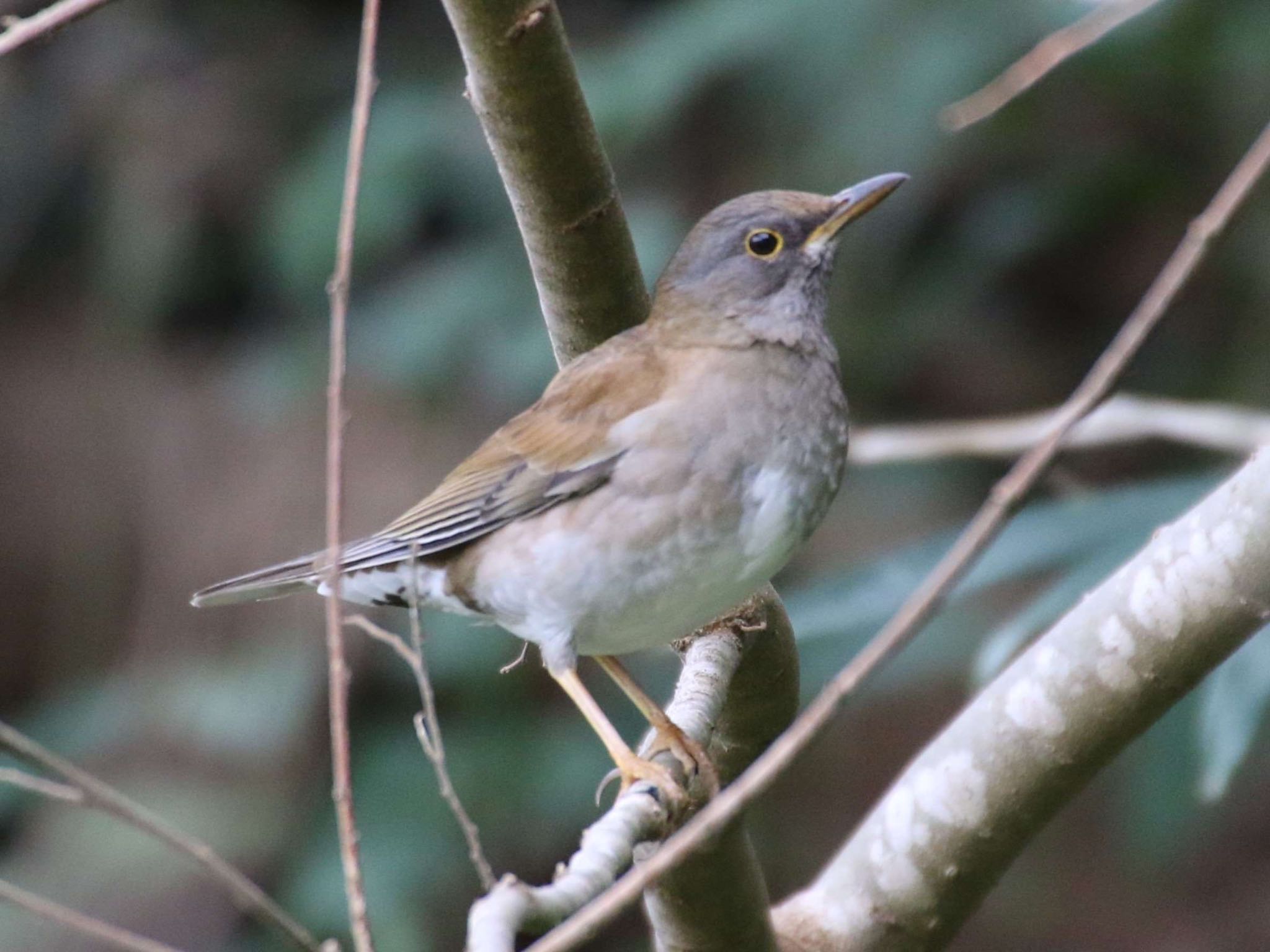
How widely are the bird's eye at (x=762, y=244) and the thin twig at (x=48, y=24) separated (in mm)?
1670

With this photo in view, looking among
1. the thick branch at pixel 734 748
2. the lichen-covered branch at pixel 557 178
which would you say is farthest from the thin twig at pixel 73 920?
the thick branch at pixel 734 748

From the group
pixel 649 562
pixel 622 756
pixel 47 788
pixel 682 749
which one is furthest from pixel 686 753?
pixel 47 788

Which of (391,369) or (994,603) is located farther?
(994,603)

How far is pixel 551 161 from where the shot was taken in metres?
2.69

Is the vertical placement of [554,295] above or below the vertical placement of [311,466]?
below

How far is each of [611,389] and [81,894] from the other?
10.9 ft

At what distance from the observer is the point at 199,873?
564 centimetres

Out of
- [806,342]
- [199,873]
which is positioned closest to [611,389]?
[806,342]

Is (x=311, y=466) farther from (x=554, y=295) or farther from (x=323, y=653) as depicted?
(x=554, y=295)

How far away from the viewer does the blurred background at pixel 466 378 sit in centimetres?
518

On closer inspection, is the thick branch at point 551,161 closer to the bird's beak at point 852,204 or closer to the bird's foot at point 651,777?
the bird's beak at point 852,204

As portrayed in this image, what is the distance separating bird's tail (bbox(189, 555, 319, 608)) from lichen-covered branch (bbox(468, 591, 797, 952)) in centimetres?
85

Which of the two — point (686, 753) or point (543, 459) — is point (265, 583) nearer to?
point (543, 459)

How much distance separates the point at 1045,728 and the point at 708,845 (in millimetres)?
1238
